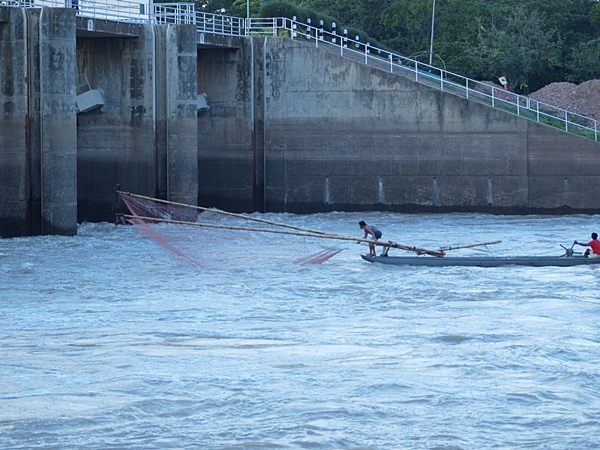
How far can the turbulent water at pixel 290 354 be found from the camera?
16.3m

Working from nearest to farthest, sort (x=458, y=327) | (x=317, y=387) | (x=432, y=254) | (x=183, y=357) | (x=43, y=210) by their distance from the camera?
1. (x=317, y=387)
2. (x=183, y=357)
3. (x=458, y=327)
4. (x=432, y=254)
5. (x=43, y=210)

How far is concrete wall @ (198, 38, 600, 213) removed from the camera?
45062 millimetres

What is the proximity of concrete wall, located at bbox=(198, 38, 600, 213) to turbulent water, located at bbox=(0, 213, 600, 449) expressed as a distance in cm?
1336

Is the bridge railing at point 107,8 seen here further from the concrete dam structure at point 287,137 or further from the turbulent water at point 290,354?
the turbulent water at point 290,354

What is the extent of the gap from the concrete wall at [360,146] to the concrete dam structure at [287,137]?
5 centimetres

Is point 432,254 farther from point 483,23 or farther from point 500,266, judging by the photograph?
point 483,23

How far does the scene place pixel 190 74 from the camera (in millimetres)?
43719

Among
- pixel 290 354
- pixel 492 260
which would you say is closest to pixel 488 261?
pixel 492 260

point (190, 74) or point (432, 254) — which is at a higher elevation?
point (190, 74)

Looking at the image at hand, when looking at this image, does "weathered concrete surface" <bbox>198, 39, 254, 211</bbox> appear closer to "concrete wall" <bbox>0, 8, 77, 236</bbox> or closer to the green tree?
"concrete wall" <bbox>0, 8, 77, 236</bbox>

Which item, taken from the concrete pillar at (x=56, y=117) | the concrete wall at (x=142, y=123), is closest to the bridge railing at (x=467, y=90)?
the concrete wall at (x=142, y=123)

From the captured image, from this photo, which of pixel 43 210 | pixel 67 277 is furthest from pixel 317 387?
pixel 43 210

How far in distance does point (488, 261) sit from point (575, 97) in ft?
83.8

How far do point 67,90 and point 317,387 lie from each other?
22013 mm
